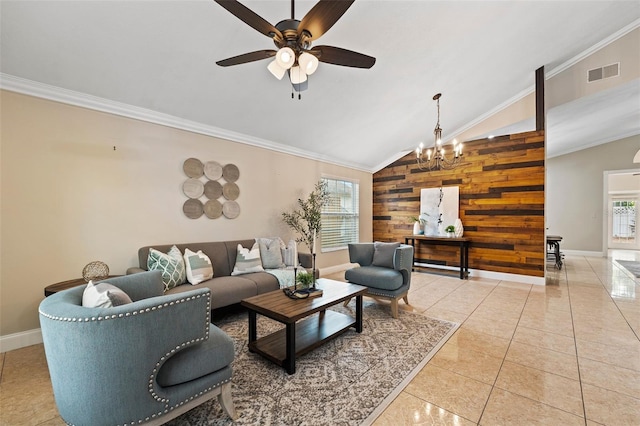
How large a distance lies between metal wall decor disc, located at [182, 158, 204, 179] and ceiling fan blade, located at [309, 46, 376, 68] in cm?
247

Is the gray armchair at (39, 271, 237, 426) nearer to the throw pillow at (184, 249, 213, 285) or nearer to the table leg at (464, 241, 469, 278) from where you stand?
the throw pillow at (184, 249, 213, 285)

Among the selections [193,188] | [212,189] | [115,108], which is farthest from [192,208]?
[115,108]

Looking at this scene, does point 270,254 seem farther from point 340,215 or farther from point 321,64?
point 321,64

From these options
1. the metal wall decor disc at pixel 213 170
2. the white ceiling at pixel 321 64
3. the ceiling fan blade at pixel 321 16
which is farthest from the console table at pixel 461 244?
the ceiling fan blade at pixel 321 16

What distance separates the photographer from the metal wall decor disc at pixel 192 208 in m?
3.60

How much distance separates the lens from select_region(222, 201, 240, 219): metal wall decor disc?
13.2 feet

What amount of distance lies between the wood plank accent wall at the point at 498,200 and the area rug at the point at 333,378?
120 inches

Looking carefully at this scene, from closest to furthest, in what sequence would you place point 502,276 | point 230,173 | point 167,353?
point 167,353 < point 230,173 < point 502,276

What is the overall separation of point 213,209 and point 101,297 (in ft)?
8.27

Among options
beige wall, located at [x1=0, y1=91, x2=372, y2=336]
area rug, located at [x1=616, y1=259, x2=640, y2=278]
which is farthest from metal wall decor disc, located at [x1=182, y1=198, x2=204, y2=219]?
area rug, located at [x1=616, y1=259, x2=640, y2=278]

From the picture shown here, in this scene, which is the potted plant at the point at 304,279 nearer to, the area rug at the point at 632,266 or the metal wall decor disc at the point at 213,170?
the metal wall decor disc at the point at 213,170

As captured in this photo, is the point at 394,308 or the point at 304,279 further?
the point at 394,308

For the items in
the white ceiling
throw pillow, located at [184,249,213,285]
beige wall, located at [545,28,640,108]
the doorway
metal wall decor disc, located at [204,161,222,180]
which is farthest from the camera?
the doorway

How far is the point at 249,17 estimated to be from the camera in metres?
1.66
